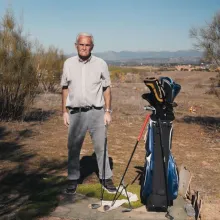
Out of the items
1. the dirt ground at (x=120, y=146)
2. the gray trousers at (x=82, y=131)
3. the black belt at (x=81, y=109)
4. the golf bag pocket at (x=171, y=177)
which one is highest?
the black belt at (x=81, y=109)

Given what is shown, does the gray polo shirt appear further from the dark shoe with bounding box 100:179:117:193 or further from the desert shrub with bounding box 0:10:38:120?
the desert shrub with bounding box 0:10:38:120

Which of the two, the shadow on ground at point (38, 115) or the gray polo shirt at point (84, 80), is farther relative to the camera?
the shadow on ground at point (38, 115)

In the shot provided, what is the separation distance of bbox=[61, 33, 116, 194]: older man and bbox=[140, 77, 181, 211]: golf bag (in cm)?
58

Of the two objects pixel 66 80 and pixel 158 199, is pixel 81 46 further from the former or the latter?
pixel 158 199

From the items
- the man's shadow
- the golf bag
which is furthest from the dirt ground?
the golf bag

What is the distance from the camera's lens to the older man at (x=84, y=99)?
4.79m

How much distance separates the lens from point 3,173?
246 inches

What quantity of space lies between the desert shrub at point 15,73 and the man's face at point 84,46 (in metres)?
6.68

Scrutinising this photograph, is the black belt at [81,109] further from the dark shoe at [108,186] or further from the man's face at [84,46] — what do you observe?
the dark shoe at [108,186]

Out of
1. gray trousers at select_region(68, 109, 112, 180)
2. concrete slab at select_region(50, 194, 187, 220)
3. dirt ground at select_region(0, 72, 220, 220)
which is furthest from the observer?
dirt ground at select_region(0, 72, 220, 220)

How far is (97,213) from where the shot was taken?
4.54 meters

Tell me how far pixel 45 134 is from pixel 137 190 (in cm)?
520

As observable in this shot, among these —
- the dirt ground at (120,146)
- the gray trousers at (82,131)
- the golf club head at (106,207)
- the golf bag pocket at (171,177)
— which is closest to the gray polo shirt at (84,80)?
the gray trousers at (82,131)

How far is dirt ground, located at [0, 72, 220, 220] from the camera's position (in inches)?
261
